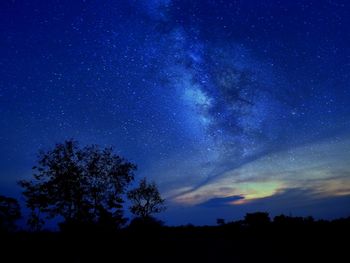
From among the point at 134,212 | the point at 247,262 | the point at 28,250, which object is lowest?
the point at 247,262

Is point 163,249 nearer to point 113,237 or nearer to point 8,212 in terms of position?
point 113,237

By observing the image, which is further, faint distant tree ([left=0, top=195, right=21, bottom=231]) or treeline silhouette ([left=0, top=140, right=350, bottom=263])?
faint distant tree ([left=0, top=195, right=21, bottom=231])

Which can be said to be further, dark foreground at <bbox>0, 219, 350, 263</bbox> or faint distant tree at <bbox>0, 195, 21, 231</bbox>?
faint distant tree at <bbox>0, 195, 21, 231</bbox>

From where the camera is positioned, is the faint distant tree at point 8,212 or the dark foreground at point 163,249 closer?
the dark foreground at point 163,249

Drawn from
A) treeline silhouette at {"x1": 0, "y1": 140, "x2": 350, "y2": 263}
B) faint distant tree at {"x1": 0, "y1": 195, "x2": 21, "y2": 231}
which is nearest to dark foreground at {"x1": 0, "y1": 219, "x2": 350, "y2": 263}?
treeline silhouette at {"x1": 0, "y1": 140, "x2": 350, "y2": 263}

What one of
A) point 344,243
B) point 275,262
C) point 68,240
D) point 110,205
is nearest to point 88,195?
point 110,205

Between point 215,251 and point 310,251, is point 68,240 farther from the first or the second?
point 310,251

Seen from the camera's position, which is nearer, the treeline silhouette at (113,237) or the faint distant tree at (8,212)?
the treeline silhouette at (113,237)

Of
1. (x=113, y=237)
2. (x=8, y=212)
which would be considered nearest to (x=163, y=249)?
(x=113, y=237)

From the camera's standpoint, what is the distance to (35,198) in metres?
38.1

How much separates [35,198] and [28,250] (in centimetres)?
1938

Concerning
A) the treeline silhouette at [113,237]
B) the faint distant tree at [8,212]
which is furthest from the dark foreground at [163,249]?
the faint distant tree at [8,212]

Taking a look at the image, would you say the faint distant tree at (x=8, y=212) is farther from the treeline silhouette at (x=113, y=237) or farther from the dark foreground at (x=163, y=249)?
the dark foreground at (x=163, y=249)

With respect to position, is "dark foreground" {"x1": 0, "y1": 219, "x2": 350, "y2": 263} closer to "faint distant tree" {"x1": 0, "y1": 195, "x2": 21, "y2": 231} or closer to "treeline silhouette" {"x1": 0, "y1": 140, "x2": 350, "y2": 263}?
"treeline silhouette" {"x1": 0, "y1": 140, "x2": 350, "y2": 263}
